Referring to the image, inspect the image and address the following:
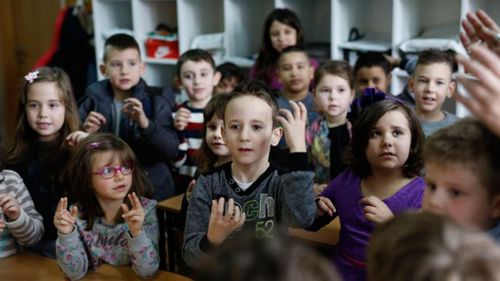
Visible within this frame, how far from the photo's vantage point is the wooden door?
591 cm

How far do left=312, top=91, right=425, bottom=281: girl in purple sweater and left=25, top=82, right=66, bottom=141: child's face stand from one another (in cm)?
125

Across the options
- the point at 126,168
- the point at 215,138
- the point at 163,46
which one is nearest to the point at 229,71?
the point at 163,46

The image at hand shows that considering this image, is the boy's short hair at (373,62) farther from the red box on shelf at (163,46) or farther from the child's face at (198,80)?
the red box on shelf at (163,46)

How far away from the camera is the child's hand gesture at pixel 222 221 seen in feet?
5.63

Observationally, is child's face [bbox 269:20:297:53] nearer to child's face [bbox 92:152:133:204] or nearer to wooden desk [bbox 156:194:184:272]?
wooden desk [bbox 156:194:184:272]

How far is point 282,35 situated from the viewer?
13.2 feet

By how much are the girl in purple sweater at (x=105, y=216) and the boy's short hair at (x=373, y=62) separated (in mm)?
1741

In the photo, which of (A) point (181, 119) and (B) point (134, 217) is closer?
(B) point (134, 217)

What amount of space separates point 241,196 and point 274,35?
227 centimetres

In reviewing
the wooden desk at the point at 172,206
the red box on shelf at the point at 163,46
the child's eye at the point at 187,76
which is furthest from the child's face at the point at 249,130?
the red box on shelf at the point at 163,46

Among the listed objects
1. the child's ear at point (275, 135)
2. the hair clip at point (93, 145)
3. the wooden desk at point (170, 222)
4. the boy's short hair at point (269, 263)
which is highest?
the boy's short hair at point (269, 263)

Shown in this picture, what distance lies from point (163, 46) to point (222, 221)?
3310 mm

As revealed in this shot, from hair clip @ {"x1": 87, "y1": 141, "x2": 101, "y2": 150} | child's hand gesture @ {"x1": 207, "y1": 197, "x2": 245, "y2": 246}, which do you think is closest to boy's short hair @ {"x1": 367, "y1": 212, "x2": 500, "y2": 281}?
child's hand gesture @ {"x1": 207, "y1": 197, "x2": 245, "y2": 246}

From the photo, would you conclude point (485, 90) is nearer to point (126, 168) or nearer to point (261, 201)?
point (261, 201)
